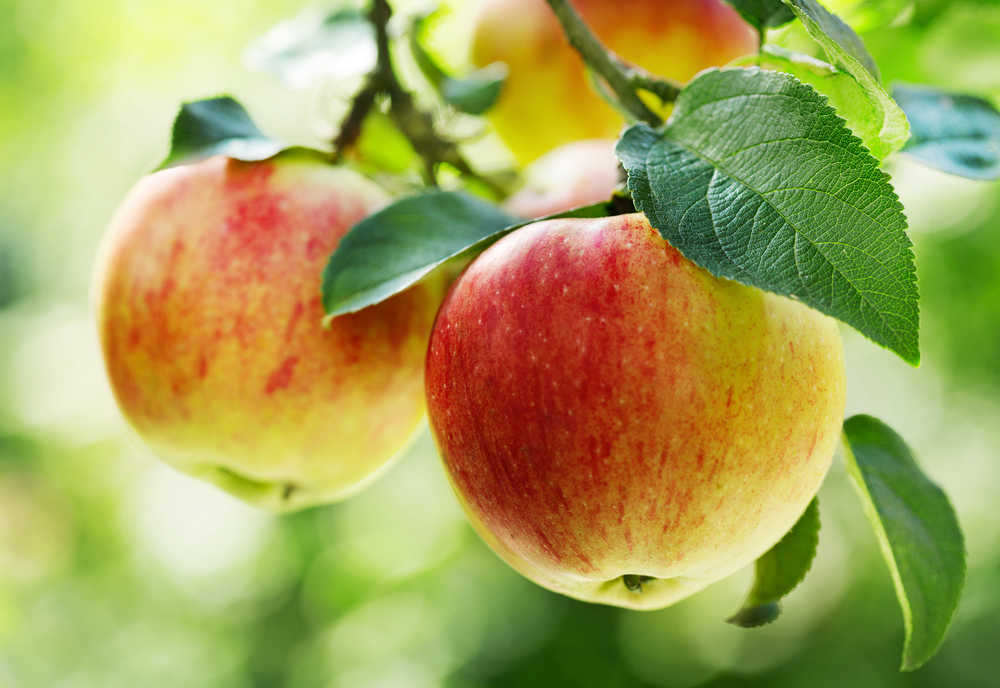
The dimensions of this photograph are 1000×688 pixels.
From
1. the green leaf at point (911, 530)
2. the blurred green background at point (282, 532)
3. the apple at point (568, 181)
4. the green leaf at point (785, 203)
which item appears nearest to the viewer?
the green leaf at point (785, 203)

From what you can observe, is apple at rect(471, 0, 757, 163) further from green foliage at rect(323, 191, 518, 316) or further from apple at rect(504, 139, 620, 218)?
green foliage at rect(323, 191, 518, 316)

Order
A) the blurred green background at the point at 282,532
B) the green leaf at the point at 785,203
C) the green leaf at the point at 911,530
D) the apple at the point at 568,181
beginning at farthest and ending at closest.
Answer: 1. the blurred green background at the point at 282,532
2. the apple at the point at 568,181
3. the green leaf at the point at 911,530
4. the green leaf at the point at 785,203

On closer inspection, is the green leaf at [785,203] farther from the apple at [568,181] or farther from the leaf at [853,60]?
the apple at [568,181]

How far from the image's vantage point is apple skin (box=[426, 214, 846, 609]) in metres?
0.33

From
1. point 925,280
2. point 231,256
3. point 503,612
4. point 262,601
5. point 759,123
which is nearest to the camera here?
point 759,123

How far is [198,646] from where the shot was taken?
113 inches

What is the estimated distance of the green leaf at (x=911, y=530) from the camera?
40cm

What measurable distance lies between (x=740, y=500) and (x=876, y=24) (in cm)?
53

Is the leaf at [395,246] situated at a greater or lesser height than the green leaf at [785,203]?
lesser

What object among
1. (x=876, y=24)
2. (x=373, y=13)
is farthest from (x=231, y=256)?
(x=876, y=24)

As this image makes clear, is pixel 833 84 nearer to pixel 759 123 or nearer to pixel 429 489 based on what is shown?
pixel 759 123

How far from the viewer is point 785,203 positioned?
319 mm

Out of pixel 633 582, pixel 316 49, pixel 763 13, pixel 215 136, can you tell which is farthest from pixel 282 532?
pixel 763 13

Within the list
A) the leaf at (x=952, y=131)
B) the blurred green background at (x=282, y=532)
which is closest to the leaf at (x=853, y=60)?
the leaf at (x=952, y=131)
